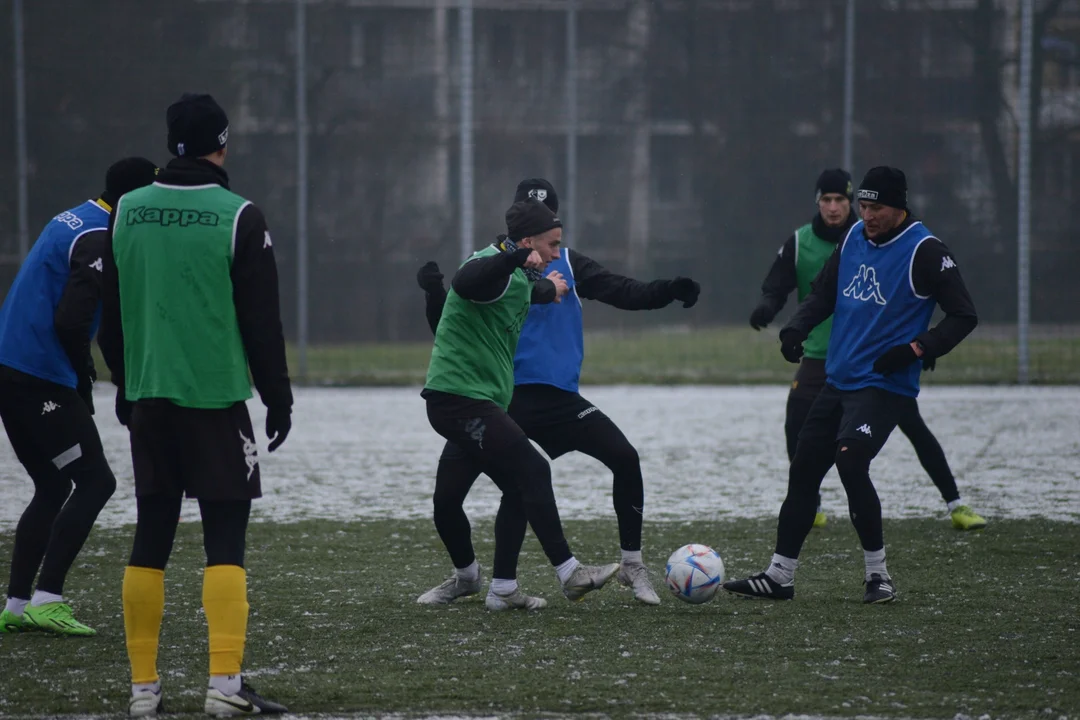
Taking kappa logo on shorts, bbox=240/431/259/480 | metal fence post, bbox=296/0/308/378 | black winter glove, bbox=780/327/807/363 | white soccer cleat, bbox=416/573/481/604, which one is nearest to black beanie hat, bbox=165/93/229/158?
kappa logo on shorts, bbox=240/431/259/480

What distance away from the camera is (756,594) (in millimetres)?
6254

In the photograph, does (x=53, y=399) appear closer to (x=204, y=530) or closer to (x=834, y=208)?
(x=204, y=530)

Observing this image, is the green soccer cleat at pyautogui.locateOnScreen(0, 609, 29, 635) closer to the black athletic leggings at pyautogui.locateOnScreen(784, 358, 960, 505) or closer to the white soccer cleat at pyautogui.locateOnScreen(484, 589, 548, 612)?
the white soccer cleat at pyautogui.locateOnScreen(484, 589, 548, 612)

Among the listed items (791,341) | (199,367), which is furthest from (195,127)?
(791,341)

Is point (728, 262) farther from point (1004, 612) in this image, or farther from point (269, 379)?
point (269, 379)

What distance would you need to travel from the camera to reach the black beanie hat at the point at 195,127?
4.50 metres

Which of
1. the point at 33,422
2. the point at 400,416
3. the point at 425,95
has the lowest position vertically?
the point at 400,416

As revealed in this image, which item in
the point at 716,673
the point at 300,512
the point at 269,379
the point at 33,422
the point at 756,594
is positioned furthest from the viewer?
the point at 300,512

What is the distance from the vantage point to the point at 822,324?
8.16 meters

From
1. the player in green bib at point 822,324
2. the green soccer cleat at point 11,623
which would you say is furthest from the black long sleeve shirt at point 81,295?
the player in green bib at point 822,324

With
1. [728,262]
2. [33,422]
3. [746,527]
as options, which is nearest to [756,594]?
[746,527]

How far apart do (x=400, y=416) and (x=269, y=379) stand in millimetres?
9654

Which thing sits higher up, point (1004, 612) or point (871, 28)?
point (871, 28)

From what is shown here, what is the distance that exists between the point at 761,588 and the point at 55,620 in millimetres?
3021
